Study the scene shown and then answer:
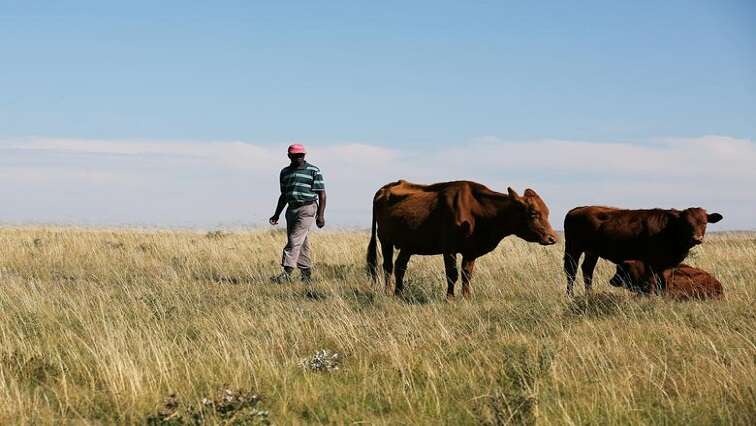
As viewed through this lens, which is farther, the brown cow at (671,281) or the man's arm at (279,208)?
the man's arm at (279,208)

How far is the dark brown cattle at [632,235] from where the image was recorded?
11250 millimetres

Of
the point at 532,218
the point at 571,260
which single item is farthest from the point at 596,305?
the point at 571,260

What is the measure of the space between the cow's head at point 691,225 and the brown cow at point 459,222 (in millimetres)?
1902

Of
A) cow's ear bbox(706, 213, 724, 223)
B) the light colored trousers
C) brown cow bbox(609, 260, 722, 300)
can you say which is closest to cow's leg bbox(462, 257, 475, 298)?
brown cow bbox(609, 260, 722, 300)

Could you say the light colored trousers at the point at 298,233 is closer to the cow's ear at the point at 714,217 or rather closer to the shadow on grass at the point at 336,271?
the shadow on grass at the point at 336,271

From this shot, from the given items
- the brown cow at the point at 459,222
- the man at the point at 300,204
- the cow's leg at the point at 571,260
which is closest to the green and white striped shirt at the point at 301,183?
the man at the point at 300,204

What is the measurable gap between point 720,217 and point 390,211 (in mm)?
4812

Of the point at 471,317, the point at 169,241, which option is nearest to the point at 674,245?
the point at 471,317

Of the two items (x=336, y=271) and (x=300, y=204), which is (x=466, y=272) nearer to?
(x=300, y=204)

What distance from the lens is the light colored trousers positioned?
13263 mm

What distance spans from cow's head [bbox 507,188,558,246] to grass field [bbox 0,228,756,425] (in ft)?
2.64

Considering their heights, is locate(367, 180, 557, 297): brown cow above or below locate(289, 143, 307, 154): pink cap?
below

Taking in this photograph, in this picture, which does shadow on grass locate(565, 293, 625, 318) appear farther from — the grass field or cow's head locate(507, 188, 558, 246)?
cow's head locate(507, 188, 558, 246)

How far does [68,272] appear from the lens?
14297 millimetres
